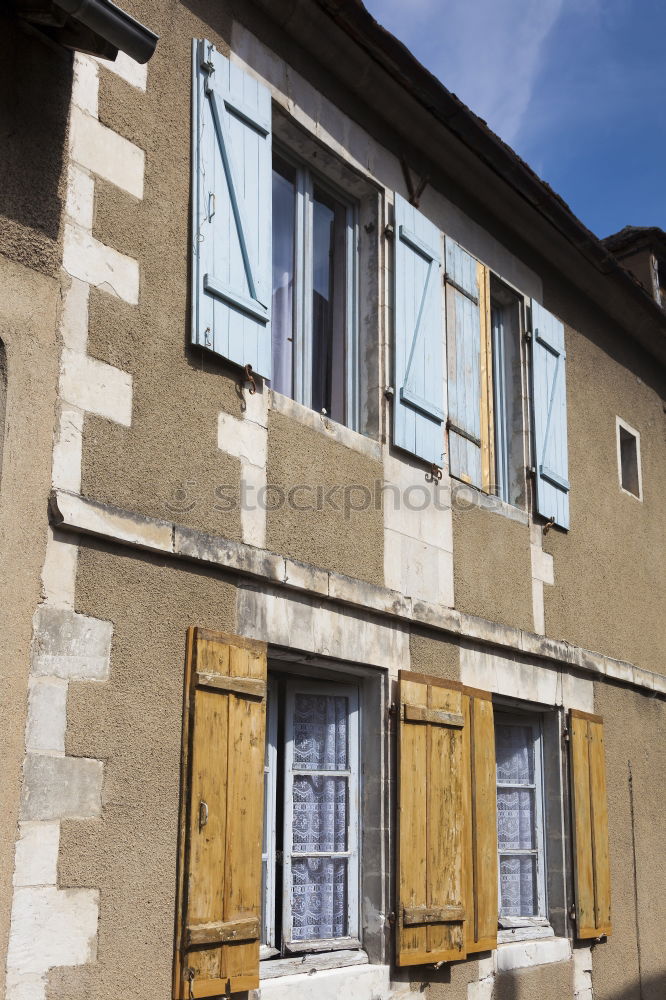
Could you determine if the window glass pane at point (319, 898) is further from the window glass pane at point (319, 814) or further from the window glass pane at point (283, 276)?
the window glass pane at point (283, 276)

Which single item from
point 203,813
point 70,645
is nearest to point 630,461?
point 203,813

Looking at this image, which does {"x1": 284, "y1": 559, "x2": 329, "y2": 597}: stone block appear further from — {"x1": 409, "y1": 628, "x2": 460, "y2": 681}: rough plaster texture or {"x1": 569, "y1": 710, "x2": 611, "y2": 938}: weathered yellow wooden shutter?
{"x1": 569, "y1": 710, "x2": 611, "y2": 938}: weathered yellow wooden shutter

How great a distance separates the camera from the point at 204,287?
4625 mm

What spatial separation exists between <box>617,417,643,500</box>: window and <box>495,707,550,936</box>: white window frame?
224 cm

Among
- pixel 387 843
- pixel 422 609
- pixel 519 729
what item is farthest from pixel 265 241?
pixel 519 729

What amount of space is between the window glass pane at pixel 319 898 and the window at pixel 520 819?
152 centimetres

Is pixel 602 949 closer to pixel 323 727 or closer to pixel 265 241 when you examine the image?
pixel 323 727

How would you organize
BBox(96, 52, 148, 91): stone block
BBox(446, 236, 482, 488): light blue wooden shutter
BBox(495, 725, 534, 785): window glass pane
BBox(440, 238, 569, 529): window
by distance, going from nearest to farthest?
1. BBox(96, 52, 148, 91): stone block
2. BBox(446, 236, 482, 488): light blue wooden shutter
3. BBox(440, 238, 569, 529): window
4. BBox(495, 725, 534, 785): window glass pane

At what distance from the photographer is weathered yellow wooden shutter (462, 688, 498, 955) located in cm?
558

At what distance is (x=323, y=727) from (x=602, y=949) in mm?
2693

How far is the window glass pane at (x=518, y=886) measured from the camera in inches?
252

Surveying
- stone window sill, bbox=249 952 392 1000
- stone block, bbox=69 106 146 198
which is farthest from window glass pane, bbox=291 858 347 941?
stone block, bbox=69 106 146 198

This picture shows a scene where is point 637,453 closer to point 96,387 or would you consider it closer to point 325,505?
point 325,505

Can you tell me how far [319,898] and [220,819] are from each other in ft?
3.24
